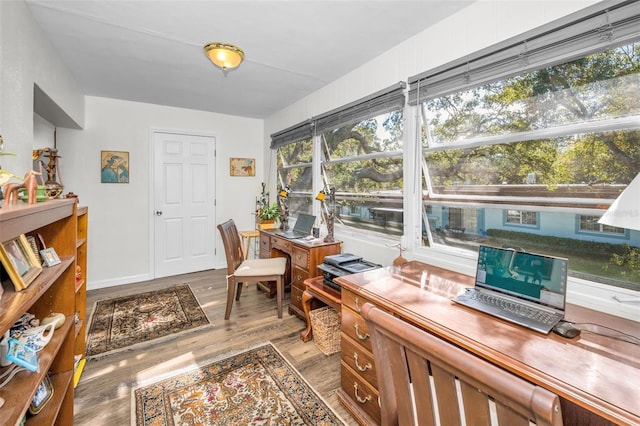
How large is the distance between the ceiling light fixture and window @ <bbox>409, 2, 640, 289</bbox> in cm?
140

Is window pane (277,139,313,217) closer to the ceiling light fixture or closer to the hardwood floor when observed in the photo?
the hardwood floor

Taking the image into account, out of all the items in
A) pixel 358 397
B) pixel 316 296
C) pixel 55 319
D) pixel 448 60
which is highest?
pixel 448 60

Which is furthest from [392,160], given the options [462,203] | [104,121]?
[104,121]

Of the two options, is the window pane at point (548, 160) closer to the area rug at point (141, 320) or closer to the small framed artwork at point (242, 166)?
the area rug at point (141, 320)

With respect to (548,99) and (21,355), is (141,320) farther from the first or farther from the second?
(548,99)

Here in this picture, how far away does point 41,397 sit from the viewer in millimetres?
1280

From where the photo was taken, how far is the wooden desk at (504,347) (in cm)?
81

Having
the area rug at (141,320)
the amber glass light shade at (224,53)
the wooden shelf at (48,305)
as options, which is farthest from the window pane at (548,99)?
the area rug at (141,320)

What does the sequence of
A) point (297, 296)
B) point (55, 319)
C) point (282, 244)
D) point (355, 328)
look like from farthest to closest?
point (282, 244) < point (297, 296) < point (355, 328) < point (55, 319)

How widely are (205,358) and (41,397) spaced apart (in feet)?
3.52

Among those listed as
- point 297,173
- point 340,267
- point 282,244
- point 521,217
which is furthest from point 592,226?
point 297,173

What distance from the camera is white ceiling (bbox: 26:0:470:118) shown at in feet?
6.35

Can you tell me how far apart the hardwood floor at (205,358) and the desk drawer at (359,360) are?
302 mm

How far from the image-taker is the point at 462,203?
6.64ft
